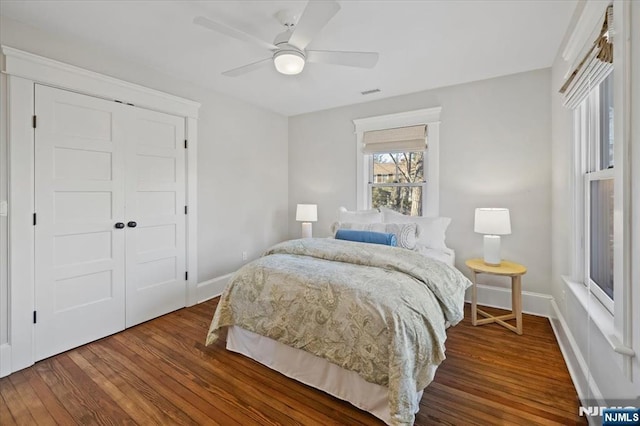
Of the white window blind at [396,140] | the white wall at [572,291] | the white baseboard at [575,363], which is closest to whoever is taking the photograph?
the white wall at [572,291]

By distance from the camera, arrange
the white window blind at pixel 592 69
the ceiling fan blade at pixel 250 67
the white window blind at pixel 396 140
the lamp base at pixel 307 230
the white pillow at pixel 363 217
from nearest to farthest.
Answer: the white window blind at pixel 592 69
the ceiling fan blade at pixel 250 67
the white pillow at pixel 363 217
the white window blind at pixel 396 140
the lamp base at pixel 307 230

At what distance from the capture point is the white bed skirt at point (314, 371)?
1684mm

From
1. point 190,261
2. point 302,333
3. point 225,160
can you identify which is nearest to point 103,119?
point 225,160

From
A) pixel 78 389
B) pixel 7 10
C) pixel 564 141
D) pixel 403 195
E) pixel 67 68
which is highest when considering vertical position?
pixel 7 10

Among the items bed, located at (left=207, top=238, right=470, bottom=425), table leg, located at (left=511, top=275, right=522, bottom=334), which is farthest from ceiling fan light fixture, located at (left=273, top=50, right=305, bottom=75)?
table leg, located at (left=511, top=275, right=522, bottom=334)

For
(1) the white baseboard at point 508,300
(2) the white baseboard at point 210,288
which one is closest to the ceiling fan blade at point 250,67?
(2) the white baseboard at point 210,288

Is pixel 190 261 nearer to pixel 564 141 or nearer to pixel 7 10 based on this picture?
pixel 7 10

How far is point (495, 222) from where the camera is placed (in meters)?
2.84

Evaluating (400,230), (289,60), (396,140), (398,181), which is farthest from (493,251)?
(289,60)

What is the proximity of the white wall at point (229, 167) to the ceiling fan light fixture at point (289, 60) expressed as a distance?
67.6 inches

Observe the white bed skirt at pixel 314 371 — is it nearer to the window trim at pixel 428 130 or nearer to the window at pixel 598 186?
the window at pixel 598 186

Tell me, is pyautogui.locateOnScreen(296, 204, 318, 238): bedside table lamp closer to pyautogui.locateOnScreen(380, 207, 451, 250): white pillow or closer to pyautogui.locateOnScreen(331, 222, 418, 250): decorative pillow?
pyautogui.locateOnScreen(331, 222, 418, 250): decorative pillow

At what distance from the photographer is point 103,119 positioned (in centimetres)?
265

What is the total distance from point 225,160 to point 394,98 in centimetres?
241
